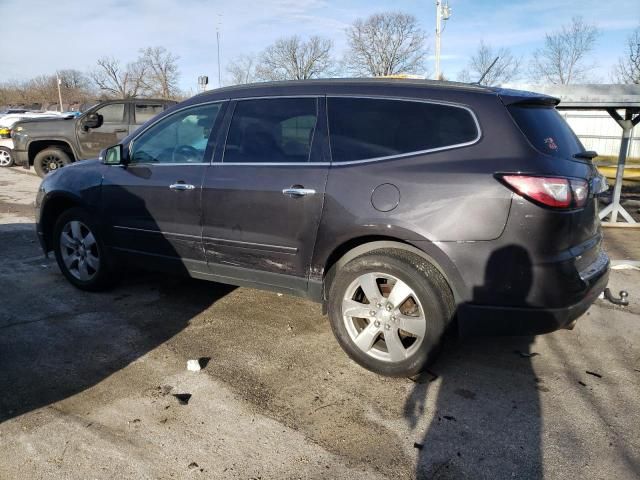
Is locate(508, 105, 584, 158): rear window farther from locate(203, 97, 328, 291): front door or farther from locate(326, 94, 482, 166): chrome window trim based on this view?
locate(203, 97, 328, 291): front door

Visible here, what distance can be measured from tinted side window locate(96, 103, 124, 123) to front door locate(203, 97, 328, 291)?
863 cm

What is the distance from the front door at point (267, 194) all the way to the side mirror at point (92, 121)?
8555mm

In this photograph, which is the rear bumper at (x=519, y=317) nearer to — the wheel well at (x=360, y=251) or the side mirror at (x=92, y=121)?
the wheel well at (x=360, y=251)

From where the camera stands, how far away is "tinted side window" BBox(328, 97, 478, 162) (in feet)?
10.4

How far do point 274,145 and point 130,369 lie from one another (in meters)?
1.83

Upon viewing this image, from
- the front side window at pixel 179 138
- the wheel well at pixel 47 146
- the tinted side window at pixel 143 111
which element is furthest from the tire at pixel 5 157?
the front side window at pixel 179 138

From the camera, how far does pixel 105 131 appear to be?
1150cm

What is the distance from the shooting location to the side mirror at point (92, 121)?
37.1 ft

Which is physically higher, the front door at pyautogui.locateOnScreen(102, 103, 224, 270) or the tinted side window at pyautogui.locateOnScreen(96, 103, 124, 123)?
the tinted side window at pyautogui.locateOnScreen(96, 103, 124, 123)

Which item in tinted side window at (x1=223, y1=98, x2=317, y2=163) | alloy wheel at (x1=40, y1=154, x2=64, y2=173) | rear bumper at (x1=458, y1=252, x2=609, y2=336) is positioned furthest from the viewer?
alloy wheel at (x1=40, y1=154, x2=64, y2=173)

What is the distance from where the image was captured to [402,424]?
9.52 feet

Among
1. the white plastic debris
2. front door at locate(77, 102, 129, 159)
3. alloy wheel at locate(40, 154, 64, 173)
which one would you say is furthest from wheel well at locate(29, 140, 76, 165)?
the white plastic debris

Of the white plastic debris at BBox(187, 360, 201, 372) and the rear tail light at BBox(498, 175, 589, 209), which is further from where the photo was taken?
the white plastic debris at BBox(187, 360, 201, 372)

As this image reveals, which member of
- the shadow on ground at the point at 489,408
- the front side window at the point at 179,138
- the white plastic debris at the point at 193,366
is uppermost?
the front side window at the point at 179,138
